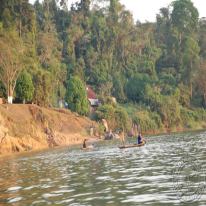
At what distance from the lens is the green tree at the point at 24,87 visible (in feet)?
282

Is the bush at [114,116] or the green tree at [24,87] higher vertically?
the green tree at [24,87]

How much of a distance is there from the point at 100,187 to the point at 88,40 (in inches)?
4378

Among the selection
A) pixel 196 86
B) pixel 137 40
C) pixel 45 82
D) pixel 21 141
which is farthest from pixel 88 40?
pixel 21 141

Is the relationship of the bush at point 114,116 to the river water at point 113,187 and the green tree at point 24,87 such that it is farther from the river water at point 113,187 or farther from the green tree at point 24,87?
the river water at point 113,187

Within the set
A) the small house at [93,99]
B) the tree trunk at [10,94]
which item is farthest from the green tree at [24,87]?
the small house at [93,99]

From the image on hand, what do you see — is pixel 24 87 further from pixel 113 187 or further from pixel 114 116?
pixel 113 187

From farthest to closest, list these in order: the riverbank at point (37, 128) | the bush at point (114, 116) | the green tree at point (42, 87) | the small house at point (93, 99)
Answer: the small house at point (93, 99)
the bush at point (114, 116)
the green tree at point (42, 87)
the riverbank at point (37, 128)

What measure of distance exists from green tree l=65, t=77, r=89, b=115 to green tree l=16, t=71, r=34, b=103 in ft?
54.7

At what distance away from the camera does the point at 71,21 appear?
133 meters

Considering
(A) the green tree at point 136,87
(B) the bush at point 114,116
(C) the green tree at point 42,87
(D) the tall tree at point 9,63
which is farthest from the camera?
(A) the green tree at point 136,87

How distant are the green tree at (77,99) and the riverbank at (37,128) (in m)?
4.73

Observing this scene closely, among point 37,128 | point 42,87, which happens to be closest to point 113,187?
point 37,128

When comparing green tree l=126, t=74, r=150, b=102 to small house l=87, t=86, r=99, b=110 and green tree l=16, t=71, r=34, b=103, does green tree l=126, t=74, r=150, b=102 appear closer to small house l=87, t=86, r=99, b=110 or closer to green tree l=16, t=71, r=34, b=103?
small house l=87, t=86, r=99, b=110

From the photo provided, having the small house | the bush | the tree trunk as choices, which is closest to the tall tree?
the tree trunk
